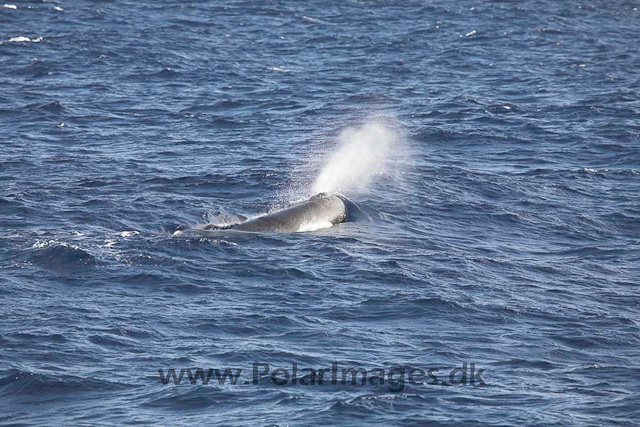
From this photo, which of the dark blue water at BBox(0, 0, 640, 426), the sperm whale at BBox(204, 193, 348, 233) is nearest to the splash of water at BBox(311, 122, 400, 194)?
the dark blue water at BBox(0, 0, 640, 426)

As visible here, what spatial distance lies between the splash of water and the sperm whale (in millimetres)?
3161

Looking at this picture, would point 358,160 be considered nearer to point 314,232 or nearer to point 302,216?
point 302,216

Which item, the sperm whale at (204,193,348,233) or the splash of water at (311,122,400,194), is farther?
the splash of water at (311,122,400,194)

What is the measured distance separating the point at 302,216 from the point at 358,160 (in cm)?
1005

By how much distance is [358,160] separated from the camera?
41875 mm

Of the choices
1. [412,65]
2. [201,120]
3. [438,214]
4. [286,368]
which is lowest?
[286,368]

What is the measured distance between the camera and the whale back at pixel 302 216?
31.2 metres

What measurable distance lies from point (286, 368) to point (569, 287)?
9.44 m

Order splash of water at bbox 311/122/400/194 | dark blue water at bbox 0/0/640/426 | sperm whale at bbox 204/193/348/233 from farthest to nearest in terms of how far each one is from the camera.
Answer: splash of water at bbox 311/122/400/194 < sperm whale at bbox 204/193/348/233 < dark blue water at bbox 0/0/640/426

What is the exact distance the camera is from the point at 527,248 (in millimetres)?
31141

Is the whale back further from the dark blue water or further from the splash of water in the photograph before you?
the splash of water

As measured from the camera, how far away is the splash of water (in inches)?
1492

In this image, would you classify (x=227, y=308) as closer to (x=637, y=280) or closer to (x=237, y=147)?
(x=637, y=280)

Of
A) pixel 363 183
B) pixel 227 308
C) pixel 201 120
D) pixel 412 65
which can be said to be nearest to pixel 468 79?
pixel 412 65
